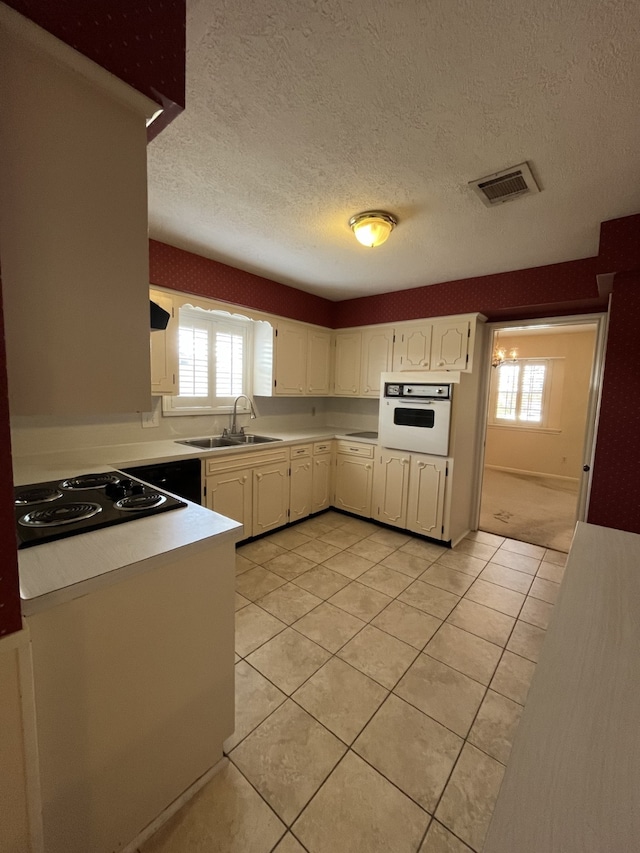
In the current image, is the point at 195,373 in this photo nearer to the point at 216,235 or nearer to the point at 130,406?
the point at 216,235

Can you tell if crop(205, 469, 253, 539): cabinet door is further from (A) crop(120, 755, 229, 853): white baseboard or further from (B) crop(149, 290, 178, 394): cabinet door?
(A) crop(120, 755, 229, 853): white baseboard

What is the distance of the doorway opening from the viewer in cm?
495

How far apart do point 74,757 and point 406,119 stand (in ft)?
7.86

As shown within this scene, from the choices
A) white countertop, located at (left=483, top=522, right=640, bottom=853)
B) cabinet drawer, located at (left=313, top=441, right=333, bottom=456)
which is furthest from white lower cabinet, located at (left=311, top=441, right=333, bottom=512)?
white countertop, located at (left=483, top=522, right=640, bottom=853)

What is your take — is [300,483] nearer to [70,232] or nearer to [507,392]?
[70,232]

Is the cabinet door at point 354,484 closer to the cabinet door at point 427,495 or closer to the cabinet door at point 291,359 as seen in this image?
the cabinet door at point 427,495

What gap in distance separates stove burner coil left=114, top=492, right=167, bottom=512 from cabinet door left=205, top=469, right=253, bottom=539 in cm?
113

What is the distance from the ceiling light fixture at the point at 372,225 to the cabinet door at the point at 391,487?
196cm

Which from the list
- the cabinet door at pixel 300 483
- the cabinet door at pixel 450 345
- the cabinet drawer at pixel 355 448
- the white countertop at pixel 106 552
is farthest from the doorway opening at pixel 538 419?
the white countertop at pixel 106 552

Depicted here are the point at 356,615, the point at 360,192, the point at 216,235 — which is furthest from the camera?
the point at 216,235

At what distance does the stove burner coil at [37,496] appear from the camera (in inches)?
59.5

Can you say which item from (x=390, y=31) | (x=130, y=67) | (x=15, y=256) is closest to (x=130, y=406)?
(x=15, y=256)

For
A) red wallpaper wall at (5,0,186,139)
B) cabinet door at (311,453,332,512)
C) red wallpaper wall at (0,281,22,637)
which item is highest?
red wallpaper wall at (5,0,186,139)

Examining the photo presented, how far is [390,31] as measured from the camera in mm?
1049
